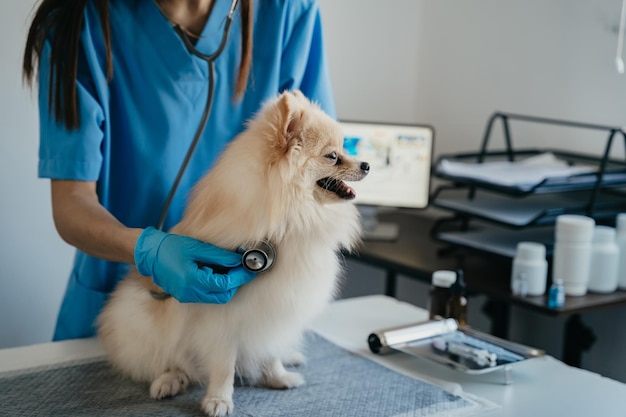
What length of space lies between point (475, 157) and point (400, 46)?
64 cm

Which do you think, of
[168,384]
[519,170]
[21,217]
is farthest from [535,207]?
[21,217]

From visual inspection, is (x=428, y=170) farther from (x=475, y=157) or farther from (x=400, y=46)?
(x=400, y=46)

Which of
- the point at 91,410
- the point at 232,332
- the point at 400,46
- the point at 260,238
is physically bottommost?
the point at 91,410

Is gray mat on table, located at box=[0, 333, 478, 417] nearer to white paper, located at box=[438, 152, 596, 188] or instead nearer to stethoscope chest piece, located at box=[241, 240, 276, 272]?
stethoscope chest piece, located at box=[241, 240, 276, 272]

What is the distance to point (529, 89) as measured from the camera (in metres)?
2.51

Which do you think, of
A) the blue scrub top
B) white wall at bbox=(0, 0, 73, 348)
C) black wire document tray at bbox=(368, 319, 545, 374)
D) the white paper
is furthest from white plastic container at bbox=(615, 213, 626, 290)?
white wall at bbox=(0, 0, 73, 348)

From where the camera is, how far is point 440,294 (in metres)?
1.49

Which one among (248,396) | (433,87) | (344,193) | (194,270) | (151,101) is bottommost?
(248,396)

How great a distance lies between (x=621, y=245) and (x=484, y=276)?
0.37 metres

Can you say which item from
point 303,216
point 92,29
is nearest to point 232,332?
point 303,216

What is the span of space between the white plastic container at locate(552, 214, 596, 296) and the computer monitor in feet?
2.11

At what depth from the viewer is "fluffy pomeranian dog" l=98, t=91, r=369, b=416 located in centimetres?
106

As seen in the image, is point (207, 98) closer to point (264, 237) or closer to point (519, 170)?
point (264, 237)

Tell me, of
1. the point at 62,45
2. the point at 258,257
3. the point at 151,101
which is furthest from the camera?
the point at 151,101
